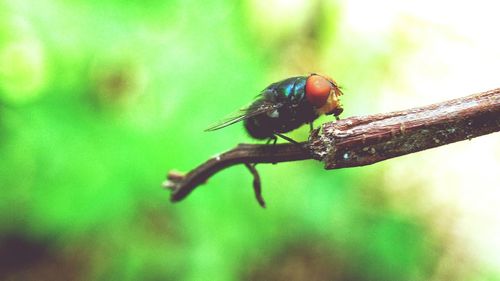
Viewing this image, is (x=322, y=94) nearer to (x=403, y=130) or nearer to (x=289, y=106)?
(x=289, y=106)

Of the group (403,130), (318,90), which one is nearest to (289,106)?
(318,90)

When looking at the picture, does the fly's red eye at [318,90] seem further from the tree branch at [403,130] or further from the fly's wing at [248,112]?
the tree branch at [403,130]

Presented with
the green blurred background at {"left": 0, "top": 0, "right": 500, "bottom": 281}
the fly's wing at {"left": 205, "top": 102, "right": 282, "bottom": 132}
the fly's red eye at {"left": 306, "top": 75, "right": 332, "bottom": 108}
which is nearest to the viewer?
the fly's red eye at {"left": 306, "top": 75, "right": 332, "bottom": 108}

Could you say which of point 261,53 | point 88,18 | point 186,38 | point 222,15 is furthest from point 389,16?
point 88,18

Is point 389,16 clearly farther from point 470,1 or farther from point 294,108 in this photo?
point 294,108

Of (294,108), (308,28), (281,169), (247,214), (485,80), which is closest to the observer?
(294,108)

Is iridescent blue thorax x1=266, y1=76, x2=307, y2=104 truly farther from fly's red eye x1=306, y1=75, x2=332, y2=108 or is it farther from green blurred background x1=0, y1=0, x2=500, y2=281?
green blurred background x1=0, y1=0, x2=500, y2=281

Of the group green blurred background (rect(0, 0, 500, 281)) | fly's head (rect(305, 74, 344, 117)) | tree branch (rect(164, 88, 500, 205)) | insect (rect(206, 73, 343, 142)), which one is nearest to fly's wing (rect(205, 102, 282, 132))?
insect (rect(206, 73, 343, 142))
